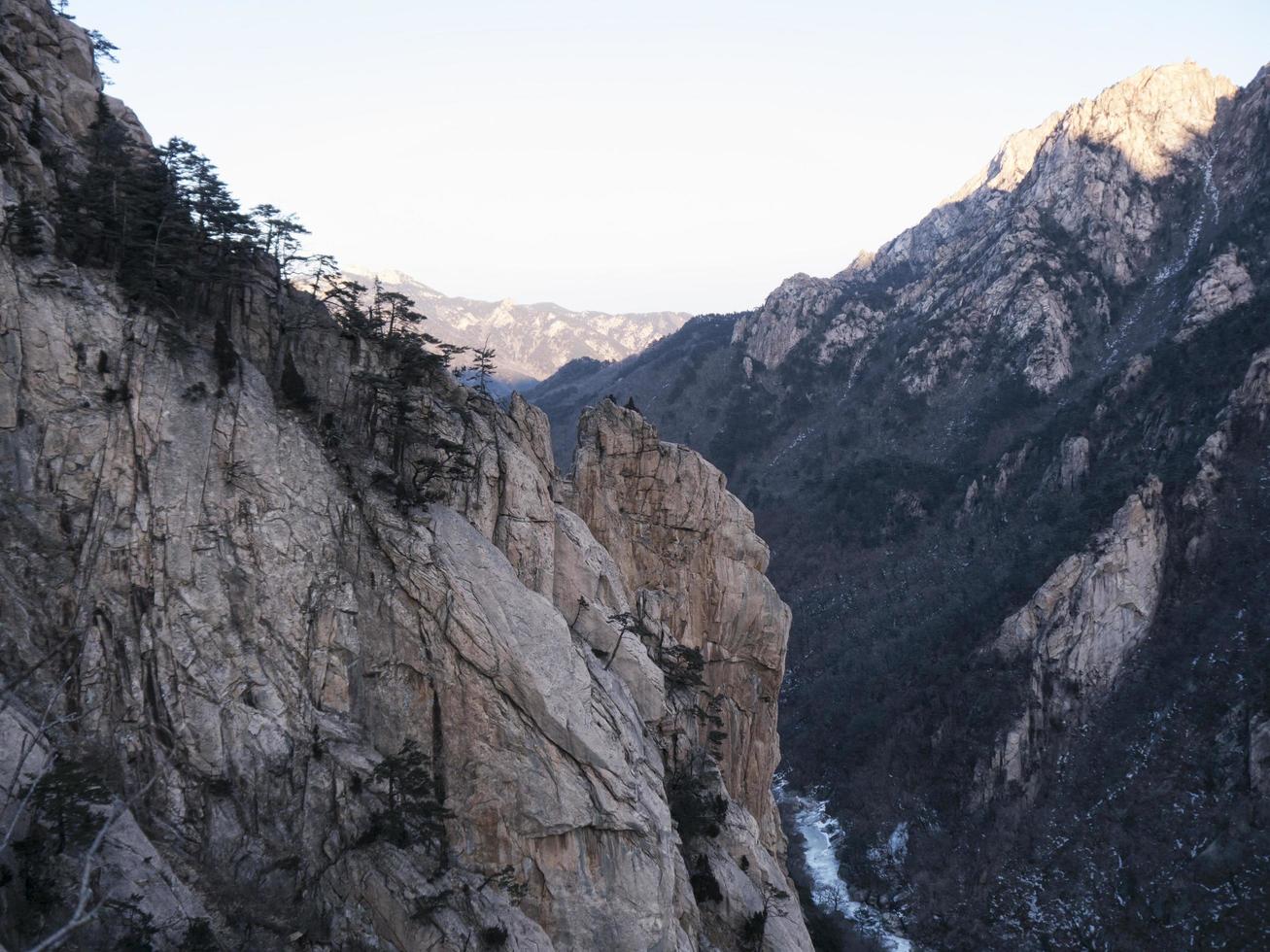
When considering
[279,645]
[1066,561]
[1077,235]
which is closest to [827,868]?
[1066,561]

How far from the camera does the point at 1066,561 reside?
10612cm

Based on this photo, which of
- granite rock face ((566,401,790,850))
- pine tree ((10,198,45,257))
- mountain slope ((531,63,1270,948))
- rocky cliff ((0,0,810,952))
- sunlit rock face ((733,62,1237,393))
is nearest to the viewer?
rocky cliff ((0,0,810,952))

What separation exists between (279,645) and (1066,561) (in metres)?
94.3

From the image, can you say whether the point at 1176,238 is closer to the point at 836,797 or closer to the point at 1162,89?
the point at 1162,89

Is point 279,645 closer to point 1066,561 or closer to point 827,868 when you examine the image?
point 827,868

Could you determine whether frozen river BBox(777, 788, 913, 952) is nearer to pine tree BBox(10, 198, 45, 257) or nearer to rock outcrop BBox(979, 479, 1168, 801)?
rock outcrop BBox(979, 479, 1168, 801)

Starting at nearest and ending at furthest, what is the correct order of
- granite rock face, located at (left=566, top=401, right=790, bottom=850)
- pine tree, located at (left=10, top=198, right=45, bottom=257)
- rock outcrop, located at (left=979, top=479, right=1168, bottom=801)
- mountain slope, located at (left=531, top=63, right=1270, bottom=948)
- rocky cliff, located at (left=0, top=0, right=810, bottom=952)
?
rocky cliff, located at (left=0, top=0, right=810, bottom=952), pine tree, located at (left=10, top=198, right=45, bottom=257), granite rock face, located at (left=566, top=401, right=790, bottom=850), mountain slope, located at (left=531, top=63, right=1270, bottom=948), rock outcrop, located at (left=979, top=479, right=1168, bottom=801)

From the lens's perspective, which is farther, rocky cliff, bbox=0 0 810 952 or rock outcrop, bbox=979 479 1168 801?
rock outcrop, bbox=979 479 1168 801

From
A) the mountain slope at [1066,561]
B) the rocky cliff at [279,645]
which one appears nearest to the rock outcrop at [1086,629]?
the mountain slope at [1066,561]

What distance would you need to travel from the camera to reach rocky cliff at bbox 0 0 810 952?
30.8 meters

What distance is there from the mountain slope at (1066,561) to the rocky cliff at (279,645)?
52.3m

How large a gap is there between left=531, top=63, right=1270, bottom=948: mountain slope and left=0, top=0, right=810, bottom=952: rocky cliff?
5233 centimetres

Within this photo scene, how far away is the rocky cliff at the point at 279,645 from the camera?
30.8 m

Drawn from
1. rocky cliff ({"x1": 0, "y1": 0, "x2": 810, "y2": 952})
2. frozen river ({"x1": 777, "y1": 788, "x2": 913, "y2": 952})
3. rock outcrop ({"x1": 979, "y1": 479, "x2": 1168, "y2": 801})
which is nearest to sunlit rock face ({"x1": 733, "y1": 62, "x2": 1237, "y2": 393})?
rock outcrop ({"x1": 979, "y1": 479, "x2": 1168, "y2": 801})
